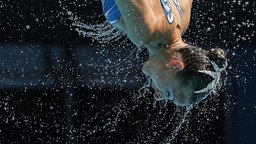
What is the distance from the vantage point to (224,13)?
3699 mm

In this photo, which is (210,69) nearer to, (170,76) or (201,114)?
(170,76)

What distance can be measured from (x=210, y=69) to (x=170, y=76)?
136mm

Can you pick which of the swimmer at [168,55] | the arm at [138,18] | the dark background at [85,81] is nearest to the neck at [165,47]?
the swimmer at [168,55]

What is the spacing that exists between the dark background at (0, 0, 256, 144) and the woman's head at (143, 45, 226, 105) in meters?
1.54

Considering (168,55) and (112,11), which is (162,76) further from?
(112,11)

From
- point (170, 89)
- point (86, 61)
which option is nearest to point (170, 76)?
point (170, 89)

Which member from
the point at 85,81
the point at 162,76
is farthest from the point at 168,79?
the point at 85,81

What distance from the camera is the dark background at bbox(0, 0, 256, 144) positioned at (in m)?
3.67

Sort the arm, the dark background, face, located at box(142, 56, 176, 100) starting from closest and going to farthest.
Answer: the arm, face, located at box(142, 56, 176, 100), the dark background

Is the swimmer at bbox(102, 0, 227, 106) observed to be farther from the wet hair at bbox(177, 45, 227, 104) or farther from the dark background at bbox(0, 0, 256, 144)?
the dark background at bbox(0, 0, 256, 144)

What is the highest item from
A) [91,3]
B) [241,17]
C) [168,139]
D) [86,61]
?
[91,3]

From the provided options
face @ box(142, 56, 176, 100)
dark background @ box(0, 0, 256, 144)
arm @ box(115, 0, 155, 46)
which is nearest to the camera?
arm @ box(115, 0, 155, 46)

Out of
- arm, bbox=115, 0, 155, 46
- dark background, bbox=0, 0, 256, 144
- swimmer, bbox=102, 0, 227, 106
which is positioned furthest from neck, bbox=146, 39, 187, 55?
dark background, bbox=0, 0, 256, 144

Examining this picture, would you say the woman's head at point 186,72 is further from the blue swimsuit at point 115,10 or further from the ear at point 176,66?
the blue swimsuit at point 115,10
